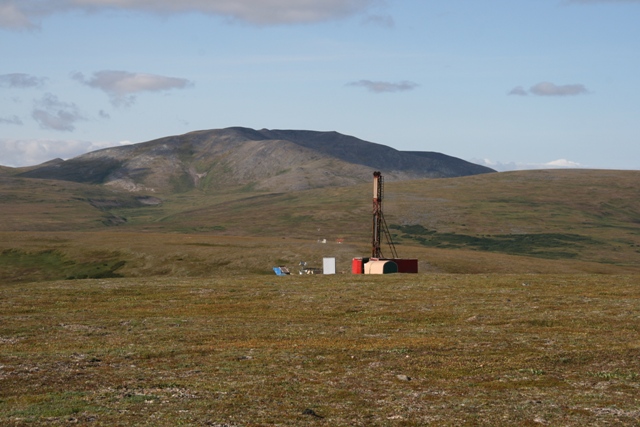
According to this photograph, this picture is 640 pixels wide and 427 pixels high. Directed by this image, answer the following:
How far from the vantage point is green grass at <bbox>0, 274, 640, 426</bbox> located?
26.0 meters

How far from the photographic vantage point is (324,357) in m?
37.4

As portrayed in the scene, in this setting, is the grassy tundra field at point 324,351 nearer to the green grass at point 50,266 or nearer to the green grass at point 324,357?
the green grass at point 324,357

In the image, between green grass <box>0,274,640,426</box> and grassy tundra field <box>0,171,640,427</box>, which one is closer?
green grass <box>0,274,640,426</box>

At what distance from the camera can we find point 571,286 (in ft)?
241

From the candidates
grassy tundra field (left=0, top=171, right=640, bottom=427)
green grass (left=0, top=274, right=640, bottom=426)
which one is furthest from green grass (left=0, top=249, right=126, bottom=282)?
green grass (left=0, top=274, right=640, bottom=426)

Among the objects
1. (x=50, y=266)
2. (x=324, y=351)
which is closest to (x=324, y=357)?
(x=324, y=351)

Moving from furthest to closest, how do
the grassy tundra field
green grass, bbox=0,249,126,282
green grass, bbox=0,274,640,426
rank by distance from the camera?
green grass, bbox=0,249,126,282 → the grassy tundra field → green grass, bbox=0,274,640,426

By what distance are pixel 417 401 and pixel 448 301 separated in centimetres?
3595

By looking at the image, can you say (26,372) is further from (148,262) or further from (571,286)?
(148,262)

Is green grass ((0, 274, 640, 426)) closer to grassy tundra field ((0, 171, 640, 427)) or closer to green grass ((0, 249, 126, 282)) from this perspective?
grassy tundra field ((0, 171, 640, 427))

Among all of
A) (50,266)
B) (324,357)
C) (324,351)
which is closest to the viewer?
(324,357)

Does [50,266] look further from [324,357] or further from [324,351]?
[324,357]

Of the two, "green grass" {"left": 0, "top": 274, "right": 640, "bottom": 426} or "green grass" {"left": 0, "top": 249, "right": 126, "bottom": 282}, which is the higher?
"green grass" {"left": 0, "top": 274, "right": 640, "bottom": 426}

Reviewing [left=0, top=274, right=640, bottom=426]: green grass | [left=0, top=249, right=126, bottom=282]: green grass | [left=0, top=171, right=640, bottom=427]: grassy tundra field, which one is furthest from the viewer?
[left=0, top=249, right=126, bottom=282]: green grass
